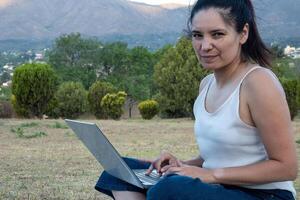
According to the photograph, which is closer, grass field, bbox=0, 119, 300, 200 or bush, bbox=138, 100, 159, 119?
grass field, bbox=0, 119, 300, 200

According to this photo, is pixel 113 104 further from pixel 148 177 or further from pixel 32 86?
pixel 148 177

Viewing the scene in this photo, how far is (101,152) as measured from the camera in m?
2.33

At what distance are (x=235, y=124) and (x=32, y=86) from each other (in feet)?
64.4

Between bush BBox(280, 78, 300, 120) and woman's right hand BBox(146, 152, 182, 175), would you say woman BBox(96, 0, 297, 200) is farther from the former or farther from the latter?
bush BBox(280, 78, 300, 120)

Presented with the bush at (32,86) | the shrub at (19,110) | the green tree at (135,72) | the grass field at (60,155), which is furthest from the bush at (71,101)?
the green tree at (135,72)

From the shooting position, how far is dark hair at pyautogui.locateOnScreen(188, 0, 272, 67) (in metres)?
2.12

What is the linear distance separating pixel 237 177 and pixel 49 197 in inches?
121

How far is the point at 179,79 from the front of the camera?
2394 centimetres

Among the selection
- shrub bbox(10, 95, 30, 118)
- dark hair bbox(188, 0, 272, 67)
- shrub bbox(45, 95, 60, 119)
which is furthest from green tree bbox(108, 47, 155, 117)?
dark hair bbox(188, 0, 272, 67)

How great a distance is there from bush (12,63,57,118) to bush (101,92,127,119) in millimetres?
2320

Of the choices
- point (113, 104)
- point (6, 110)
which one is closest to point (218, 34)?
point (113, 104)

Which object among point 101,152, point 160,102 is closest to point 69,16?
point 160,102

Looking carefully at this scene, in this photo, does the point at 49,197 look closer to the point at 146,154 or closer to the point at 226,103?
the point at 226,103

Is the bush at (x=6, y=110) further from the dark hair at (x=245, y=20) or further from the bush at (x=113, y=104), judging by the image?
the dark hair at (x=245, y=20)
